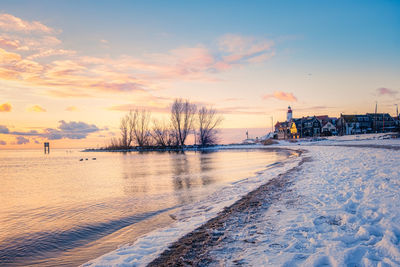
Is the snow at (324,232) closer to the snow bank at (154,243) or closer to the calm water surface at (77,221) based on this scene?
the snow bank at (154,243)

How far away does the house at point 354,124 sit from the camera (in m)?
87.1

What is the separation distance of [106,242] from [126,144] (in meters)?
97.4

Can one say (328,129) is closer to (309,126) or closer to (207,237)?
(309,126)

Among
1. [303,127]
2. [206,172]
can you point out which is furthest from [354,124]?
[206,172]

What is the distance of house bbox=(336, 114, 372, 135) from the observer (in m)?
87.1

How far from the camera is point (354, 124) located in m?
87.1

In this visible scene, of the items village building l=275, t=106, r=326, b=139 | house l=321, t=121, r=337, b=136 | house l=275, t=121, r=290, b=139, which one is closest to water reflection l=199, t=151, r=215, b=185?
house l=321, t=121, r=337, b=136

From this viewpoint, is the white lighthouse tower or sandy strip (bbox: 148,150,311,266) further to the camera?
the white lighthouse tower

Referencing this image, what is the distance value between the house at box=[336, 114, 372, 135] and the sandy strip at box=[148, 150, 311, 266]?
94119 millimetres

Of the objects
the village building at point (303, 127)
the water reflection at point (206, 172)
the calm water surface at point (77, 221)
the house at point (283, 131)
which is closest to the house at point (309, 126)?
the village building at point (303, 127)

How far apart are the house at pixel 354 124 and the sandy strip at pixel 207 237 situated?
94119 millimetres

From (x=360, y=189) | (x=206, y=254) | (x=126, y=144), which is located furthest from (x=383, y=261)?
(x=126, y=144)

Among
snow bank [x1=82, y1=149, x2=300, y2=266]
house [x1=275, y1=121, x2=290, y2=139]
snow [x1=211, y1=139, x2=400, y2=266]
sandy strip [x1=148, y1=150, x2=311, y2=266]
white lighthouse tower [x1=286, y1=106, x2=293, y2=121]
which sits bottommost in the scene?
snow bank [x1=82, y1=149, x2=300, y2=266]

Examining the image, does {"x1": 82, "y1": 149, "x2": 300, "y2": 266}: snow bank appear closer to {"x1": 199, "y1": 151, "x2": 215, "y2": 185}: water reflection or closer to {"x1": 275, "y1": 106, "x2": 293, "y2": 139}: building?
{"x1": 199, "y1": 151, "x2": 215, "y2": 185}: water reflection
